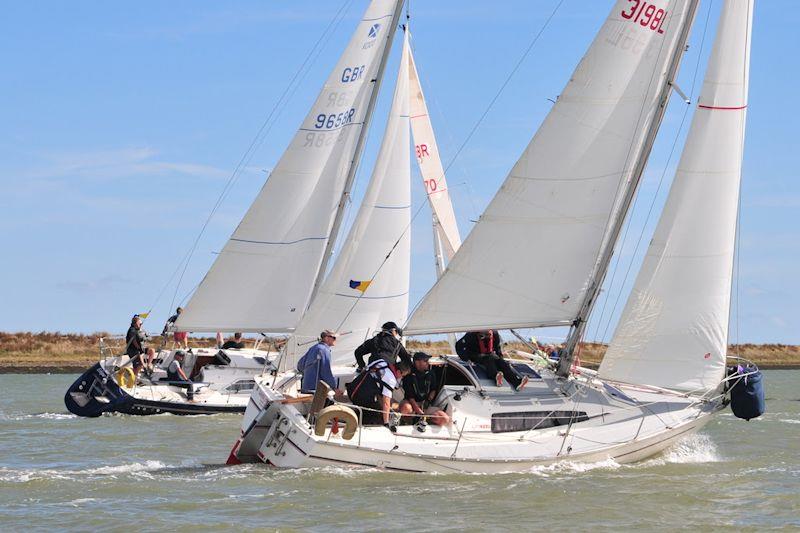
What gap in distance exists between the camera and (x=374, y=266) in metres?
26.6

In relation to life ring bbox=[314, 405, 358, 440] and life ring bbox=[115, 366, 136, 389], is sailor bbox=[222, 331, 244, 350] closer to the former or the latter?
life ring bbox=[115, 366, 136, 389]

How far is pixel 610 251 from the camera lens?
18.5m

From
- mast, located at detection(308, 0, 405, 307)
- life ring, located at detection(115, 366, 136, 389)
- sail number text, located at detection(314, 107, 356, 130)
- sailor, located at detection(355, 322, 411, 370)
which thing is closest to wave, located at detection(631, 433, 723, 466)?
sailor, located at detection(355, 322, 411, 370)

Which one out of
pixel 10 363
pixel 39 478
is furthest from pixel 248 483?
pixel 10 363

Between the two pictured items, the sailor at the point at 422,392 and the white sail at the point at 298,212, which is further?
the white sail at the point at 298,212

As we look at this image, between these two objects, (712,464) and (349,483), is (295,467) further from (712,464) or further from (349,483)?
(712,464)

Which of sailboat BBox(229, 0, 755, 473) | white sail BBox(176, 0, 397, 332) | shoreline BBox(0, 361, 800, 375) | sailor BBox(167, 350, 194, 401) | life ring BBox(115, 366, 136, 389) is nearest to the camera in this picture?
sailboat BBox(229, 0, 755, 473)

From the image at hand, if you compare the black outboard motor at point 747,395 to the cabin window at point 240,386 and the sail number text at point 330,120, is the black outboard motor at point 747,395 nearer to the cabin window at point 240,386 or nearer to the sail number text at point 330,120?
the cabin window at point 240,386

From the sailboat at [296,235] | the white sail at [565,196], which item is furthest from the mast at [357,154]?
the white sail at [565,196]

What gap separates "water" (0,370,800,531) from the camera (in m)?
13.7

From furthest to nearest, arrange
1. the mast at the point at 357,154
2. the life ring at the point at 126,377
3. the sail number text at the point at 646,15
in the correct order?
the mast at the point at 357,154 < the life ring at the point at 126,377 < the sail number text at the point at 646,15

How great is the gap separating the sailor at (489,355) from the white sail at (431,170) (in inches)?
470

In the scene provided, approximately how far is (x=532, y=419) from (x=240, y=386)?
11.5 m

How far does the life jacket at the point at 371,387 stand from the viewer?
16516 mm
